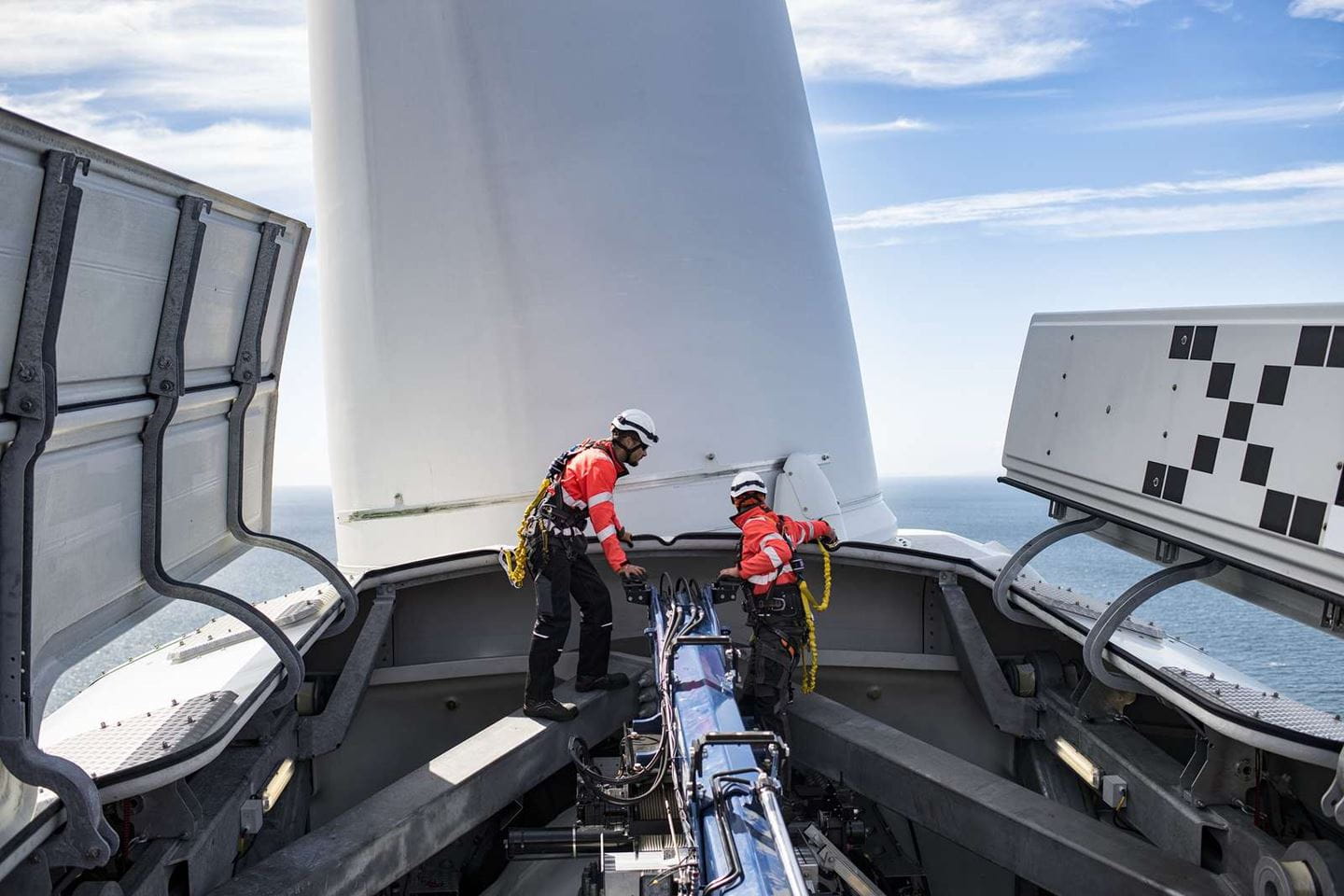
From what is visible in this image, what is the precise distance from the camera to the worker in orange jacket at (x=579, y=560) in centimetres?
541

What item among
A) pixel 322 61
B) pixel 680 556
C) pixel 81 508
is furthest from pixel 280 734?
pixel 322 61

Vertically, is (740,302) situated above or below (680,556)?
above

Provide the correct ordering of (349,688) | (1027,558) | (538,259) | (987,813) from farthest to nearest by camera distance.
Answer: (538,259)
(349,688)
(1027,558)
(987,813)

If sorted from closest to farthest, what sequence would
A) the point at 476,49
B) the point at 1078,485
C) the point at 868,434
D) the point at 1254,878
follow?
the point at 1254,878 → the point at 1078,485 → the point at 476,49 → the point at 868,434

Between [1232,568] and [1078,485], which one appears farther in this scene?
[1078,485]

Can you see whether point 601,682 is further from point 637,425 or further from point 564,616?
point 637,425

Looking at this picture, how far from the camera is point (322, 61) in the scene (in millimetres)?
7535

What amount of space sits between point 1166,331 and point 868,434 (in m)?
4.29

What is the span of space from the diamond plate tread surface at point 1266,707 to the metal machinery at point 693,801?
1.43 metres

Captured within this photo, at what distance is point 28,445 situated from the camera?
2877 millimetres

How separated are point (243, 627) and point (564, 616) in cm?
170

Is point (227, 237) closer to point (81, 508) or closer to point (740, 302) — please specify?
point (81, 508)

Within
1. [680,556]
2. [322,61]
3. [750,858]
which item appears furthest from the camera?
[322,61]

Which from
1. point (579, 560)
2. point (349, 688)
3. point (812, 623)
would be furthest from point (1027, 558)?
point (349, 688)
